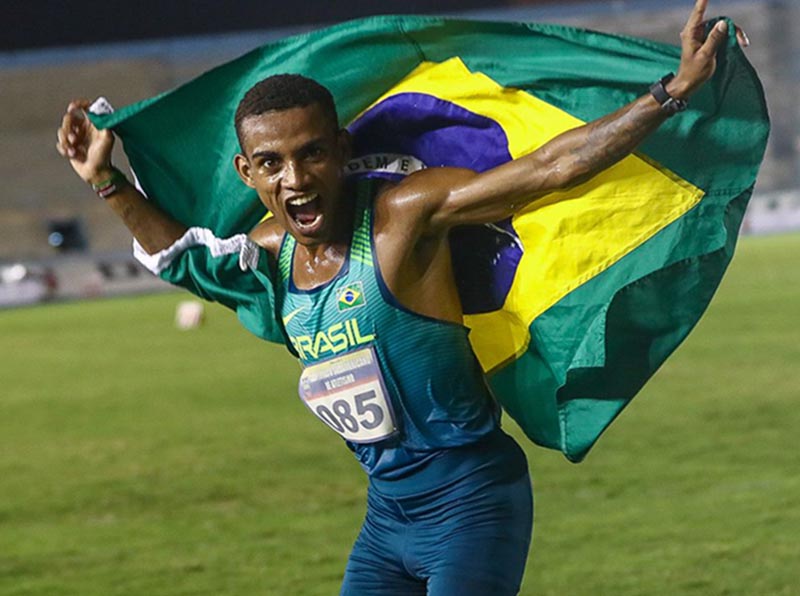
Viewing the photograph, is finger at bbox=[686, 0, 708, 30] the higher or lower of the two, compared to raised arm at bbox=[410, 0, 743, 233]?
higher

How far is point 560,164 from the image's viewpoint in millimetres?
4102

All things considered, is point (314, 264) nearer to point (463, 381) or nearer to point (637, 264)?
point (463, 381)

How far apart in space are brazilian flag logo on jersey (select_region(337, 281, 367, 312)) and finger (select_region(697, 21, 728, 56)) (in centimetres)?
111

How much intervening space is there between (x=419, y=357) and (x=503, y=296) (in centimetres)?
51

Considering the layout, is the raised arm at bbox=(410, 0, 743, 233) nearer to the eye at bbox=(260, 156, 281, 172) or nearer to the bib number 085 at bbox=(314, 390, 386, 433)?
the eye at bbox=(260, 156, 281, 172)

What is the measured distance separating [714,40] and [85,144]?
2.04m

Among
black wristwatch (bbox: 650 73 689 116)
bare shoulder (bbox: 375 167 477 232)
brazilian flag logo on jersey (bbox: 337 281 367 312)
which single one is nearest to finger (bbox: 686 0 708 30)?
black wristwatch (bbox: 650 73 689 116)

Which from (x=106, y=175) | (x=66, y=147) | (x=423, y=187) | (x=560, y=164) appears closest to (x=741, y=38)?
(x=560, y=164)

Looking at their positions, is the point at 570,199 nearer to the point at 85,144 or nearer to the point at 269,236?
the point at 269,236

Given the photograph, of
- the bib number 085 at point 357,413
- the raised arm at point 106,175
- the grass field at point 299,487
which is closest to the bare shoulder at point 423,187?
the bib number 085 at point 357,413

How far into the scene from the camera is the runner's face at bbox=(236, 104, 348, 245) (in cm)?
411

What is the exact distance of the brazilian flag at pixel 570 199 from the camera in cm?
465

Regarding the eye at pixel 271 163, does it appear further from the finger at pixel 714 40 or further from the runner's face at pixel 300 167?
the finger at pixel 714 40

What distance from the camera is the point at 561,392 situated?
4.68 meters
